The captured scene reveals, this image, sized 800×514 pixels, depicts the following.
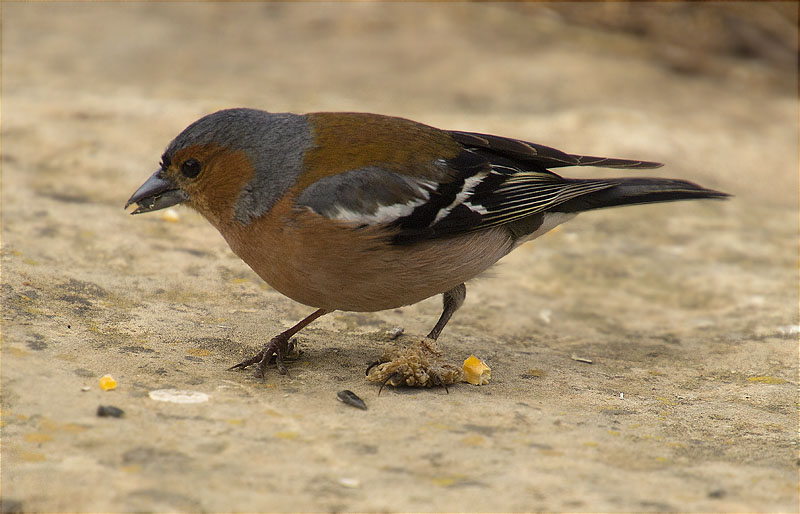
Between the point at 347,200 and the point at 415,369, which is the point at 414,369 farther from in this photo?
the point at 347,200

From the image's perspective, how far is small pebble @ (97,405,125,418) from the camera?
321 centimetres

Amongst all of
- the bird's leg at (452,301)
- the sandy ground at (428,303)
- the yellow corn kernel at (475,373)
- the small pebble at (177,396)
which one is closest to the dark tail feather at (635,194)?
the bird's leg at (452,301)

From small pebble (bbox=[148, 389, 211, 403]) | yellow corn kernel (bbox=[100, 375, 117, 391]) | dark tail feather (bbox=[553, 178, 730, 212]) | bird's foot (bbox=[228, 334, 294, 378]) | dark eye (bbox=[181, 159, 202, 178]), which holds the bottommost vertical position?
small pebble (bbox=[148, 389, 211, 403])

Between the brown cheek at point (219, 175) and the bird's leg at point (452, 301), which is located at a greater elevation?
the brown cheek at point (219, 175)

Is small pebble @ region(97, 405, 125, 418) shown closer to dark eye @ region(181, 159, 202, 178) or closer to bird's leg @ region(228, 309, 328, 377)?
bird's leg @ region(228, 309, 328, 377)

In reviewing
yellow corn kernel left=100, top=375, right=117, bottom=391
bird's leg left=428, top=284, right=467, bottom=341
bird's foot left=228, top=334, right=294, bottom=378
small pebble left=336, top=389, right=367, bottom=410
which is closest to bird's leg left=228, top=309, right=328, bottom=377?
bird's foot left=228, top=334, right=294, bottom=378

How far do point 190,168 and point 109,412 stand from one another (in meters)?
1.41

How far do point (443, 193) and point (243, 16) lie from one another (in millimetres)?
8446

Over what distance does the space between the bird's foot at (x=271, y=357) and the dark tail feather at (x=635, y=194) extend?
1683mm

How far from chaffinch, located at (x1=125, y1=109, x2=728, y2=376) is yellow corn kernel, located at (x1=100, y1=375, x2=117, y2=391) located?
0.65 meters

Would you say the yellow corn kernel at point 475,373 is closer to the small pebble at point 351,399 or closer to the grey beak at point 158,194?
the small pebble at point 351,399

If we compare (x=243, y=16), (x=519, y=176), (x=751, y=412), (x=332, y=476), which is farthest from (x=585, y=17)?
(x=332, y=476)

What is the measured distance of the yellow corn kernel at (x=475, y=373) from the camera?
4125 mm

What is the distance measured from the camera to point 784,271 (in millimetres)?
5965
